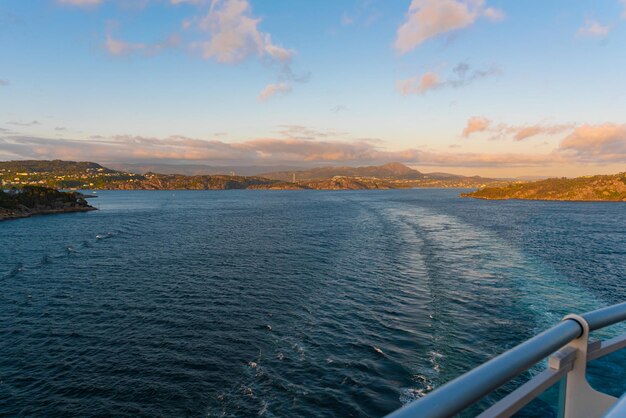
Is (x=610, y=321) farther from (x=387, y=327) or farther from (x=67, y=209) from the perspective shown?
(x=67, y=209)

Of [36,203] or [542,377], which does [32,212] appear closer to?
[36,203]

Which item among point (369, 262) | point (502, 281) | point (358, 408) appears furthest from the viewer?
point (369, 262)

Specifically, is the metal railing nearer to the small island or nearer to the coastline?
the coastline

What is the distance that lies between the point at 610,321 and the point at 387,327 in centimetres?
2489

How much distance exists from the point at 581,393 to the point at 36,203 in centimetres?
15605

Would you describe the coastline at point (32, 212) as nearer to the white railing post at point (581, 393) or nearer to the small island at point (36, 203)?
the small island at point (36, 203)

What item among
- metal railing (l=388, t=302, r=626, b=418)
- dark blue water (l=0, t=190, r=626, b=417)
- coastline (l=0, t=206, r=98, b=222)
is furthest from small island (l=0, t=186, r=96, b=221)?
metal railing (l=388, t=302, r=626, b=418)

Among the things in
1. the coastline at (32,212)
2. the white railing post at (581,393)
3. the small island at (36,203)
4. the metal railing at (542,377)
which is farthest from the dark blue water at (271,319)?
the small island at (36,203)

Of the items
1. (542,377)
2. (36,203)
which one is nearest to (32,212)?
(36,203)

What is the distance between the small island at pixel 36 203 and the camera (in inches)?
4454

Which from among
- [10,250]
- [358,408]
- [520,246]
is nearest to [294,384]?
[358,408]

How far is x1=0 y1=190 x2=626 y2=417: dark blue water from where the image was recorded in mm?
19609

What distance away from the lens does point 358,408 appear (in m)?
18.1

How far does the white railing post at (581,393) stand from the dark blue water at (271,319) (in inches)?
649
